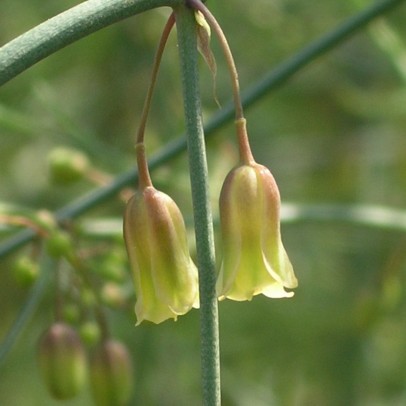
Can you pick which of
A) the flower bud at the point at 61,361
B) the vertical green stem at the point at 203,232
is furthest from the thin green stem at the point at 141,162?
the flower bud at the point at 61,361

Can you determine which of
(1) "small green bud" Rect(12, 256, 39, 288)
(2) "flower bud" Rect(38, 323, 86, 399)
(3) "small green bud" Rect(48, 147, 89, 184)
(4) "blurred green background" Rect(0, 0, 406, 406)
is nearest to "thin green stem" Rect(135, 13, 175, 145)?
(2) "flower bud" Rect(38, 323, 86, 399)

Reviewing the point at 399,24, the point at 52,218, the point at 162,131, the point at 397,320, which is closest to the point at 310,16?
the point at 399,24

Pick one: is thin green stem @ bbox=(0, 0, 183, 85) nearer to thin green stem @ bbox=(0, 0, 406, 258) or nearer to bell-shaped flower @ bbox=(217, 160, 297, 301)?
bell-shaped flower @ bbox=(217, 160, 297, 301)

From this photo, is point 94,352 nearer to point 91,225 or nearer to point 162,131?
point 91,225

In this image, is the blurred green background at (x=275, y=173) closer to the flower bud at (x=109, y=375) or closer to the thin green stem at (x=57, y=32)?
the flower bud at (x=109, y=375)

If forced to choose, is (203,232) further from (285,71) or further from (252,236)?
(285,71)

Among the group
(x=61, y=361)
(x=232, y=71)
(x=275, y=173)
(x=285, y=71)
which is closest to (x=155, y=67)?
(x=232, y=71)
